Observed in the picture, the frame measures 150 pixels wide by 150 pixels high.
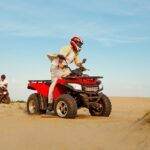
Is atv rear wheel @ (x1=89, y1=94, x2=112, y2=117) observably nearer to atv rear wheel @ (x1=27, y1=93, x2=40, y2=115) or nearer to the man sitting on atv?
the man sitting on atv

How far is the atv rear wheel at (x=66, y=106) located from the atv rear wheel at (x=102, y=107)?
39.7 inches

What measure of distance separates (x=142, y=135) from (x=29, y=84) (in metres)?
8.21

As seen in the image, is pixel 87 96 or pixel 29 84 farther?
pixel 29 84

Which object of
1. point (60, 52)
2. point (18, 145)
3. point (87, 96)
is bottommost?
point (18, 145)

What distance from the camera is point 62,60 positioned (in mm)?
13797

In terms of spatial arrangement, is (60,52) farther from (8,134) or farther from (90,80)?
(8,134)

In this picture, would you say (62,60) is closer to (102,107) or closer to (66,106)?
(66,106)

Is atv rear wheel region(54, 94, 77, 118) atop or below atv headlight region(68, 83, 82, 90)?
below

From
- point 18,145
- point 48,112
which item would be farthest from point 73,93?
point 18,145

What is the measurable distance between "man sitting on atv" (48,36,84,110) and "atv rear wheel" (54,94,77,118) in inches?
28.6

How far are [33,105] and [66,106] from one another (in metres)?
2.42

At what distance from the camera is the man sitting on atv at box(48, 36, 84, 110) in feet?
45.1

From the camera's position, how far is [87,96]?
13.4 meters

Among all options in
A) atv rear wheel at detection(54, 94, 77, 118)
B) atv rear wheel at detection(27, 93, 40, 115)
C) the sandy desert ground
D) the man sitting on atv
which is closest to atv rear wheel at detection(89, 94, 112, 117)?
atv rear wheel at detection(54, 94, 77, 118)
